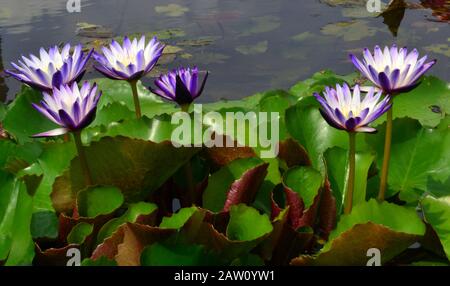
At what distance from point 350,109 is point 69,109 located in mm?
552

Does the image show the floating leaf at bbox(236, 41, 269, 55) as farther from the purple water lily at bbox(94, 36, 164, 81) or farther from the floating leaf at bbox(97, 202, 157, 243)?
the floating leaf at bbox(97, 202, 157, 243)

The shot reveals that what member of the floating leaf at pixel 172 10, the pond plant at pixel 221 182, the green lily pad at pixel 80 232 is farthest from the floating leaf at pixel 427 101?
the floating leaf at pixel 172 10

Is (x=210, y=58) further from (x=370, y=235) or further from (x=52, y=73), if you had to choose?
(x=370, y=235)

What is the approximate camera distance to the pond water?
10.3 feet

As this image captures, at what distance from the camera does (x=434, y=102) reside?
6.45 feet

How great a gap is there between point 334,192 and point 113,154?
0.50m

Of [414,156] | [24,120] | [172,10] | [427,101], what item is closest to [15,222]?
[24,120]

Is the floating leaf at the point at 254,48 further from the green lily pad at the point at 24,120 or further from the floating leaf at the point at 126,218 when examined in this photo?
the floating leaf at the point at 126,218

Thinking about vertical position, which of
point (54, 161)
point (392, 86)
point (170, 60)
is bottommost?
point (170, 60)

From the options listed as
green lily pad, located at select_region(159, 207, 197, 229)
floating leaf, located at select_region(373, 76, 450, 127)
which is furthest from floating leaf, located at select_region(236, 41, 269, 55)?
green lily pad, located at select_region(159, 207, 197, 229)

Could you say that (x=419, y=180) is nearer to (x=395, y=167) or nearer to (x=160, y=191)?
(x=395, y=167)

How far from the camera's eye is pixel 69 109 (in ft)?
3.97

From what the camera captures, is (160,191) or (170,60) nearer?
(160,191)
